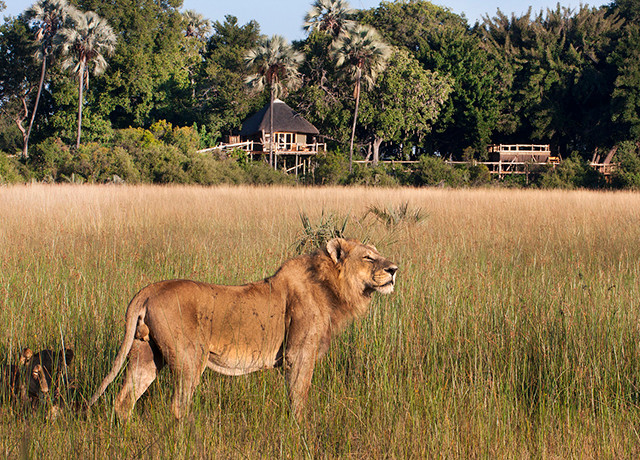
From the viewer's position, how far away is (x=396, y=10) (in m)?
52.4

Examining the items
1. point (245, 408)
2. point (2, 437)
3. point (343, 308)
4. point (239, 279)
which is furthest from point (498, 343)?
point (2, 437)

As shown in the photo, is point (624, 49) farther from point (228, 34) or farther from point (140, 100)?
point (140, 100)

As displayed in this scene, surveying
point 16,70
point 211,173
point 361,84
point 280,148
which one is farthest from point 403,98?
point 16,70

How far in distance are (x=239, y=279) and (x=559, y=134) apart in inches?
1730

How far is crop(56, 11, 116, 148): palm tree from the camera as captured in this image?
3584 cm

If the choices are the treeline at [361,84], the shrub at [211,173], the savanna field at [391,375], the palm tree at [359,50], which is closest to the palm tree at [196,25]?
the treeline at [361,84]

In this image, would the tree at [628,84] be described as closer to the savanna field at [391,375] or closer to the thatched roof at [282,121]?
the thatched roof at [282,121]

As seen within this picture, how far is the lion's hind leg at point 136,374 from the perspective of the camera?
290cm

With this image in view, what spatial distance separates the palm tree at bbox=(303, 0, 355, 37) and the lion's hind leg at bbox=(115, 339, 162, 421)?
127 feet

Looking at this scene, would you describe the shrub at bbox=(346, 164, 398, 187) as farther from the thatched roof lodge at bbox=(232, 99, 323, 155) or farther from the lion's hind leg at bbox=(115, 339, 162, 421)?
the lion's hind leg at bbox=(115, 339, 162, 421)

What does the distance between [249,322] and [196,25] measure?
66277 millimetres

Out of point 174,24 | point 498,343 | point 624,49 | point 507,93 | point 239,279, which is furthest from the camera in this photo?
point 174,24

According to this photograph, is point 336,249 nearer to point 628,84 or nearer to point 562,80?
point 628,84

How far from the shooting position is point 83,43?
36250 millimetres
